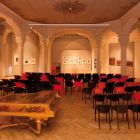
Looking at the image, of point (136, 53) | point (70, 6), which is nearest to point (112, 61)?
point (136, 53)

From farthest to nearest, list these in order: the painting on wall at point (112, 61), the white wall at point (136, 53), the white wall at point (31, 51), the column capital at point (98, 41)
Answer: the painting on wall at point (112, 61) → the white wall at point (31, 51) → the white wall at point (136, 53) → the column capital at point (98, 41)

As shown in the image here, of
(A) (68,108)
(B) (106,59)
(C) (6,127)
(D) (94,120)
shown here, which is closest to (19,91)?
(A) (68,108)

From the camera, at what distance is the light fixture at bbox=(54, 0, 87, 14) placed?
11.9 m

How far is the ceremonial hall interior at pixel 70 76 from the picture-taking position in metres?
6.06

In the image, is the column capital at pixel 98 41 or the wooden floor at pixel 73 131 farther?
the column capital at pixel 98 41

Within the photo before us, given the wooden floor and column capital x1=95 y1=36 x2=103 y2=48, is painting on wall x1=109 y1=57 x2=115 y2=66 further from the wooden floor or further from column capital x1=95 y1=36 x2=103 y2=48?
the wooden floor

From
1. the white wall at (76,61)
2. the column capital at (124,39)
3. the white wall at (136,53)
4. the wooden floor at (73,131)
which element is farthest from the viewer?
the white wall at (76,61)

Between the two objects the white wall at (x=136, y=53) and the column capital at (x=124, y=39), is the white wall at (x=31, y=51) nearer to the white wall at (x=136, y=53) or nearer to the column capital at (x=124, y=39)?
the white wall at (x=136, y=53)

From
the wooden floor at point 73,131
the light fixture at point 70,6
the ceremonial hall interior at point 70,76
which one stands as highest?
the light fixture at point 70,6

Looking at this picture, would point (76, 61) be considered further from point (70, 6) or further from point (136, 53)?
point (70, 6)

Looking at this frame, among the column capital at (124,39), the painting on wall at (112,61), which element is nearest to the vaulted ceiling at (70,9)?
the column capital at (124,39)

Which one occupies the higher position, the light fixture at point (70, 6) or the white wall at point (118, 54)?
the light fixture at point (70, 6)

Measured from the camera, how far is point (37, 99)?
6.37 meters

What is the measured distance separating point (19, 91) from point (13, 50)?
47.7 feet
